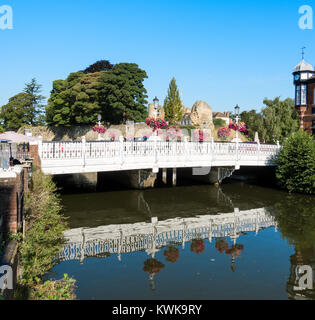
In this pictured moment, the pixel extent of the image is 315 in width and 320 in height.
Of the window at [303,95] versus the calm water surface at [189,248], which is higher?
the window at [303,95]

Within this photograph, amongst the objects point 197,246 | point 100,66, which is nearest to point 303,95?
point 100,66

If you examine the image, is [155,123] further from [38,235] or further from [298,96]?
[298,96]

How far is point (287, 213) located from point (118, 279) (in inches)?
459

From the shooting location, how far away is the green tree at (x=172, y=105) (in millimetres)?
69062

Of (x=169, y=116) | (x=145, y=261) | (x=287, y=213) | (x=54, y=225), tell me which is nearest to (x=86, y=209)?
(x=54, y=225)

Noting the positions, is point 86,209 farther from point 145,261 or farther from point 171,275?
point 171,275

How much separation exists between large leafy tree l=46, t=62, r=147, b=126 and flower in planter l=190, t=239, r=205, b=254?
36.9 m

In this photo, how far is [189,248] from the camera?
12.2 m

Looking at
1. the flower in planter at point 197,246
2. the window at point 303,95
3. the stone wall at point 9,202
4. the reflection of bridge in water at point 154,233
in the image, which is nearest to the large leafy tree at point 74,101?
the window at point 303,95

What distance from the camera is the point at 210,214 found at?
58.0 feet

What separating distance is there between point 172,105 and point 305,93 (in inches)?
1100

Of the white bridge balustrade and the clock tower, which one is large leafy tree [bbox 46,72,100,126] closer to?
the clock tower

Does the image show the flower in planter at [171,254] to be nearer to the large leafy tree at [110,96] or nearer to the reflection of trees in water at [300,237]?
the reflection of trees in water at [300,237]

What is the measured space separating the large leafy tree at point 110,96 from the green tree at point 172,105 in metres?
18.2
